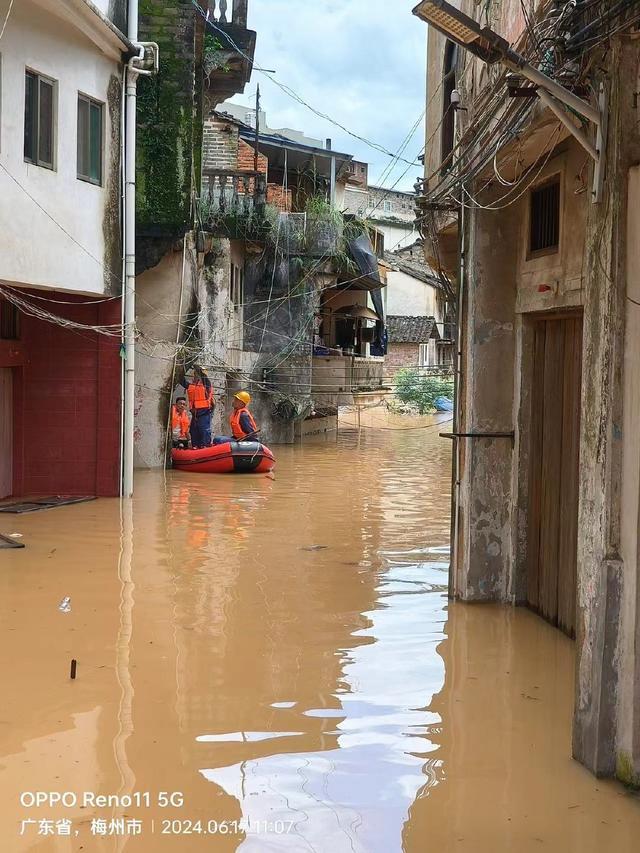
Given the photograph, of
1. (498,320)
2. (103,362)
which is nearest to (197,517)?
(103,362)

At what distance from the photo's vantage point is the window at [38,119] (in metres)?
14.0

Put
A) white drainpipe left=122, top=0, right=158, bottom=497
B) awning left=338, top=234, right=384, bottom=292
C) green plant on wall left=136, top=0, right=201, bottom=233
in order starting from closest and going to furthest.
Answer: white drainpipe left=122, top=0, right=158, bottom=497, green plant on wall left=136, top=0, right=201, bottom=233, awning left=338, top=234, right=384, bottom=292

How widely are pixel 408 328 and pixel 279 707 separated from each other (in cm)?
4305

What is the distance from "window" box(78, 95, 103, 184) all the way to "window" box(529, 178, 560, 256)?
26.0ft

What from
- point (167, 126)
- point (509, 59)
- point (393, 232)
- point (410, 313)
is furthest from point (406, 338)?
point (509, 59)

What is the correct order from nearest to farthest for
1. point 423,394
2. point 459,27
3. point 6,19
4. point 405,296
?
1. point 459,27
2. point 6,19
3. point 423,394
4. point 405,296

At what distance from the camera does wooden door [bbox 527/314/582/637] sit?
888 cm

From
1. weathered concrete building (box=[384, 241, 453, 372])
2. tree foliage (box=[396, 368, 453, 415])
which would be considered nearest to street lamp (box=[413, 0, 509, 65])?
tree foliage (box=[396, 368, 453, 415])

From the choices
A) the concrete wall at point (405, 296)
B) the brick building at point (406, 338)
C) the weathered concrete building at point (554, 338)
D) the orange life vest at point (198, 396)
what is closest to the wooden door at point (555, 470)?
the weathered concrete building at point (554, 338)

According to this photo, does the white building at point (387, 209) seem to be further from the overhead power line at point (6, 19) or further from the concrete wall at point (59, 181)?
the overhead power line at point (6, 19)

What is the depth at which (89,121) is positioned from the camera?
1587 centimetres

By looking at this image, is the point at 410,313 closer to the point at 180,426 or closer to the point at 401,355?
the point at 401,355

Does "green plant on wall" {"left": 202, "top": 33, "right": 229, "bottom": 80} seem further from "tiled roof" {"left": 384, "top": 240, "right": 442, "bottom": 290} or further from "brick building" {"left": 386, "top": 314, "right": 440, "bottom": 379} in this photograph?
"tiled roof" {"left": 384, "top": 240, "right": 442, "bottom": 290}

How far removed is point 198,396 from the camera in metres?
22.2
